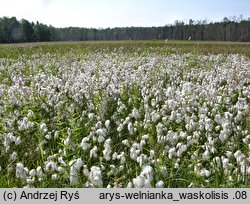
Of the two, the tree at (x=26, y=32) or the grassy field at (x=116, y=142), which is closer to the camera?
the grassy field at (x=116, y=142)

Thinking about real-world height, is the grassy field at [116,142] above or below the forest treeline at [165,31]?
below

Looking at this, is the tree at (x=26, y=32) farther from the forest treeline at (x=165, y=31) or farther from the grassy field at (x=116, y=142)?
the grassy field at (x=116, y=142)

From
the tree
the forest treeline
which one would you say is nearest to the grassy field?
the forest treeline

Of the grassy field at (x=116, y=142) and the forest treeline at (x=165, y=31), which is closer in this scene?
the grassy field at (x=116, y=142)

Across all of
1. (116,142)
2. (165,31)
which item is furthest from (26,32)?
(116,142)

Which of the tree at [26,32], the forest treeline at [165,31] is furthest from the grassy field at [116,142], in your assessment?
the tree at [26,32]

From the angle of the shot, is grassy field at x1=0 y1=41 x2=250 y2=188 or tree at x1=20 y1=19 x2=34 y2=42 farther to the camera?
tree at x1=20 y1=19 x2=34 y2=42

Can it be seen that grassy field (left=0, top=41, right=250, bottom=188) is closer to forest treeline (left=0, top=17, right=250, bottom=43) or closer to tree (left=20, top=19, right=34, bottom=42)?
forest treeline (left=0, top=17, right=250, bottom=43)

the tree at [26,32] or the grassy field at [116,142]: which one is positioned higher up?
the tree at [26,32]

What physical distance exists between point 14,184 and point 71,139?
1.12 meters

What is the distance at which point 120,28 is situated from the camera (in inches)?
5861

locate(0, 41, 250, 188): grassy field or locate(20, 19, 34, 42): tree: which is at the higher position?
locate(20, 19, 34, 42): tree
